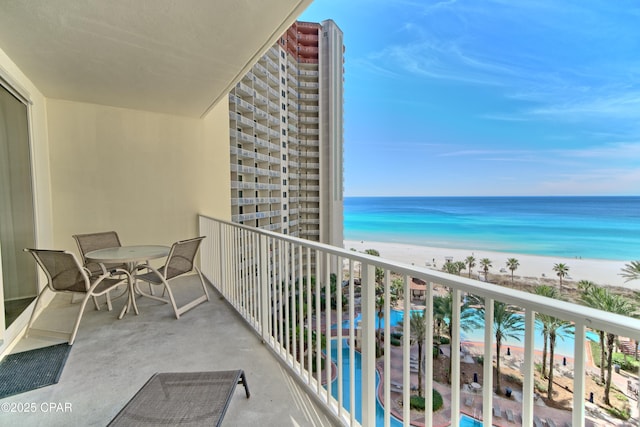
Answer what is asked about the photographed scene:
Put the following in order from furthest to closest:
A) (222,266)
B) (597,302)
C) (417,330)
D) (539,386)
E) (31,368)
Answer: (597,302)
(222,266)
(417,330)
(31,368)
(539,386)

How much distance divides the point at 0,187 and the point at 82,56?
1455 mm

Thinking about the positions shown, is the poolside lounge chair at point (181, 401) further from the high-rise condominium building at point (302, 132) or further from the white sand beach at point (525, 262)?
the high-rise condominium building at point (302, 132)

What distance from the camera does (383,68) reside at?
1421 inches

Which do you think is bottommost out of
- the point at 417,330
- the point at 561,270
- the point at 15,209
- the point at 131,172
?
the point at 561,270

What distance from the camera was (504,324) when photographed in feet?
5.13

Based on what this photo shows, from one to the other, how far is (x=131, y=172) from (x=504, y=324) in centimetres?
519

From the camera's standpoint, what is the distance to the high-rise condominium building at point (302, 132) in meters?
24.1

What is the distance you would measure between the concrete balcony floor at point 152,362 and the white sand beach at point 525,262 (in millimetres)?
14068

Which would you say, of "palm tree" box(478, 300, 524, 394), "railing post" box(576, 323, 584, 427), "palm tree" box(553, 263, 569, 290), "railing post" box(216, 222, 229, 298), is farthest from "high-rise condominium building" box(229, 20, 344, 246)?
"railing post" box(576, 323, 584, 427)

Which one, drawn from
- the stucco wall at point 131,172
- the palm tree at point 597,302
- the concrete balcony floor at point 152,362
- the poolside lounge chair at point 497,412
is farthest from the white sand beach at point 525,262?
the poolside lounge chair at point 497,412

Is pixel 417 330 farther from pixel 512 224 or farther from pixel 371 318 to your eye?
pixel 512 224

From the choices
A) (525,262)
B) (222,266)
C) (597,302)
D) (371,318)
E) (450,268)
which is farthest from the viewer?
(525,262)

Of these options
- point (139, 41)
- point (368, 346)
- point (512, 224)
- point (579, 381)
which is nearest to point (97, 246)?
point (139, 41)

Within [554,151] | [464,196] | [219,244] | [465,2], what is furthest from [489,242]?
[219,244]
